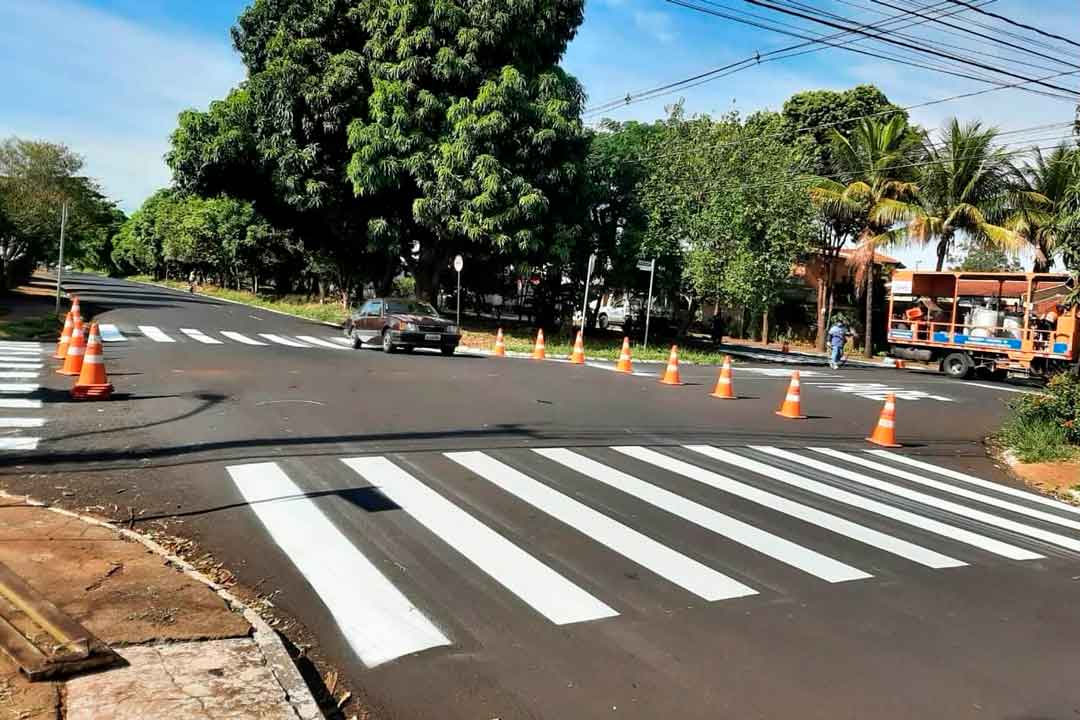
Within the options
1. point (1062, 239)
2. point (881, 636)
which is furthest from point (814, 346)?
point (881, 636)

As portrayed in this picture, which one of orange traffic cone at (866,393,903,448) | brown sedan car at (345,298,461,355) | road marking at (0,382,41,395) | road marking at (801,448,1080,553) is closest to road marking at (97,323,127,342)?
brown sedan car at (345,298,461,355)

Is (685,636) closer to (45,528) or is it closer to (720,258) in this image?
(45,528)

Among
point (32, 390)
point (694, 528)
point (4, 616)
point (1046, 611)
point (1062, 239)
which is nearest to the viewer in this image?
point (4, 616)

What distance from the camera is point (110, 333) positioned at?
22.5 m

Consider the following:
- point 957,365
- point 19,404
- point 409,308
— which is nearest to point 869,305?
point 957,365

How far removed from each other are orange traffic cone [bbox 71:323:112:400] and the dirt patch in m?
12.0

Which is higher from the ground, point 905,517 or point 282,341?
point 282,341

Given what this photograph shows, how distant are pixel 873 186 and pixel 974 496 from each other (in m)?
29.2

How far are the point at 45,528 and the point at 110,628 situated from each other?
193 cm

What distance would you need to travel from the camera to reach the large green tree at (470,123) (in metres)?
26.9

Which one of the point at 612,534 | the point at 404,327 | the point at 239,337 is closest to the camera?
the point at 612,534

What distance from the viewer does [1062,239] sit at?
1241 centimetres

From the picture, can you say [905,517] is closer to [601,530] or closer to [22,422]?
[601,530]

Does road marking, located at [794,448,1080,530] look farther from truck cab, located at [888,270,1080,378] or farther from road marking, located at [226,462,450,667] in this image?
truck cab, located at [888,270,1080,378]
